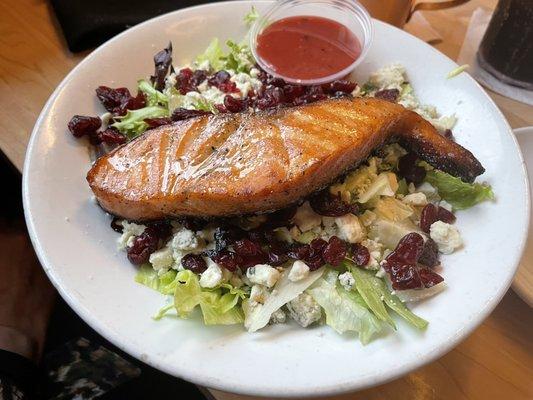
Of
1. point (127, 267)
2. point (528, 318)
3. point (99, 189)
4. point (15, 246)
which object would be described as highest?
point (99, 189)

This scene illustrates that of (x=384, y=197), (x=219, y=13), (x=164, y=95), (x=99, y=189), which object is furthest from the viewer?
(x=219, y=13)

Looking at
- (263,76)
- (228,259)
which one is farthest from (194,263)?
(263,76)

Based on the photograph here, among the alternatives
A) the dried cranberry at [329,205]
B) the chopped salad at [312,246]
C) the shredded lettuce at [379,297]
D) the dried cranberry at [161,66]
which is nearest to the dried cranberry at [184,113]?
the chopped salad at [312,246]

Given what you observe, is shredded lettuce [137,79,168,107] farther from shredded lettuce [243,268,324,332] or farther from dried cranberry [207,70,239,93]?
shredded lettuce [243,268,324,332]

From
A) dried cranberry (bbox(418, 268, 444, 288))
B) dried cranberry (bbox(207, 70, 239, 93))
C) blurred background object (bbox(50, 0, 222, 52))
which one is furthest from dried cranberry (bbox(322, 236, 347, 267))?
blurred background object (bbox(50, 0, 222, 52))

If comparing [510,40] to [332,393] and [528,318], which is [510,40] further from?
[332,393]

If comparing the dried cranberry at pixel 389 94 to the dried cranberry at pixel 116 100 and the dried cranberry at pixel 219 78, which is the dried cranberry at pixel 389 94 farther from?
the dried cranberry at pixel 116 100

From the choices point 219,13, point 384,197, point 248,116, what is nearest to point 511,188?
point 384,197
